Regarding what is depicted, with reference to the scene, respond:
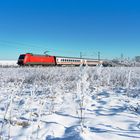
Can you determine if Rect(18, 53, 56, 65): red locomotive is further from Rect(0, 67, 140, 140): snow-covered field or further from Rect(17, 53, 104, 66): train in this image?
Rect(0, 67, 140, 140): snow-covered field

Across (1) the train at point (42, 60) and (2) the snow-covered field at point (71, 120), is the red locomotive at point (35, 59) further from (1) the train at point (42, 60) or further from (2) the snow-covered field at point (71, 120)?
(2) the snow-covered field at point (71, 120)

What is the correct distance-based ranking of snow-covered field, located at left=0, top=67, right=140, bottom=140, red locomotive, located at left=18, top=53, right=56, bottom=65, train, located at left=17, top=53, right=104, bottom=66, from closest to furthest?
snow-covered field, located at left=0, top=67, right=140, bottom=140
red locomotive, located at left=18, top=53, right=56, bottom=65
train, located at left=17, top=53, right=104, bottom=66

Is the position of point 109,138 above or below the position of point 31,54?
below

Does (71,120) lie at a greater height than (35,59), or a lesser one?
lesser

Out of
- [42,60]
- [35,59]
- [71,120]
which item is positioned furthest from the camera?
[42,60]

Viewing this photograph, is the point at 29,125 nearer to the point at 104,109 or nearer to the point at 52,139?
the point at 52,139

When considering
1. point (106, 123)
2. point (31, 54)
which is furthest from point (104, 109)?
point (31, 54)

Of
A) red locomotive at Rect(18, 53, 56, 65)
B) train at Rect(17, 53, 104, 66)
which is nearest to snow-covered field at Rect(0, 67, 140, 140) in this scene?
train at Rect(17, 53, 104, 66)

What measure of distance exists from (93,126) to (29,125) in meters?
1.04

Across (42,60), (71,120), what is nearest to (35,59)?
(42,60)

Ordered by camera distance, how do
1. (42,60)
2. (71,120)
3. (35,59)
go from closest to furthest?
(71,120) → (35,59) → (42,60)

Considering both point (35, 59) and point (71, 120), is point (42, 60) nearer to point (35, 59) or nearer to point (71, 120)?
point (35, 59)

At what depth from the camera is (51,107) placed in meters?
4.74

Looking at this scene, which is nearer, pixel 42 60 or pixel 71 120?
pixel 71 120
